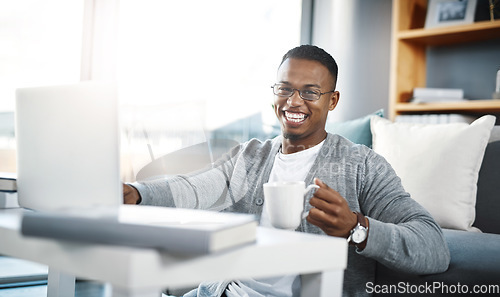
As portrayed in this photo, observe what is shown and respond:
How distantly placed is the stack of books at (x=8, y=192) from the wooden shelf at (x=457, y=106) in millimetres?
2306

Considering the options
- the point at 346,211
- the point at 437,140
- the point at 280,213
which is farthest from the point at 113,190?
the point at 437,140

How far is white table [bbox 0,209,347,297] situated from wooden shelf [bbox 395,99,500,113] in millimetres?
2205

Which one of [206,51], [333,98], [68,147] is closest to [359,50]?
[206,51]

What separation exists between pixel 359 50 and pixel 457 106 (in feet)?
3.04

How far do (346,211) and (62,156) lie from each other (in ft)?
1.64

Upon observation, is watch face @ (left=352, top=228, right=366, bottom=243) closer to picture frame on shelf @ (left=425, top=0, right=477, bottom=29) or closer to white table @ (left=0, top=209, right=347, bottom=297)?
white table @ (left=0, top=209, right=347, bottom=297)

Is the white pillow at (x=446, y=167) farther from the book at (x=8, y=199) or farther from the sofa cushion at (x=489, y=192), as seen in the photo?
the book at (x=8, y=199)

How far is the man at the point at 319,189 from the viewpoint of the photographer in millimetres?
1001

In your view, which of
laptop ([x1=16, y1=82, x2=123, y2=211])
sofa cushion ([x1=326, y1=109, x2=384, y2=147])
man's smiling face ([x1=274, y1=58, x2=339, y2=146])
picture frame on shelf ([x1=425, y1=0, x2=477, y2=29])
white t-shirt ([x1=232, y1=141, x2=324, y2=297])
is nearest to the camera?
laptop ([x1=16, y1=82, x2=123, y2=211])

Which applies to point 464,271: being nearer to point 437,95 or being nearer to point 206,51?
point 437,95

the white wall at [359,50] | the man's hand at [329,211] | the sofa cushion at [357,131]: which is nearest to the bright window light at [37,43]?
the sofa cushion at [357,131]

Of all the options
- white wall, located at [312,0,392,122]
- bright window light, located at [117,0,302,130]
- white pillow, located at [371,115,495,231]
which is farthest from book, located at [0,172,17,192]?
white wall, located at [312,0,392,122]

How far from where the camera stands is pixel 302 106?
1.40 meters

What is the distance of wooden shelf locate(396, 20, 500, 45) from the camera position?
2.75m
